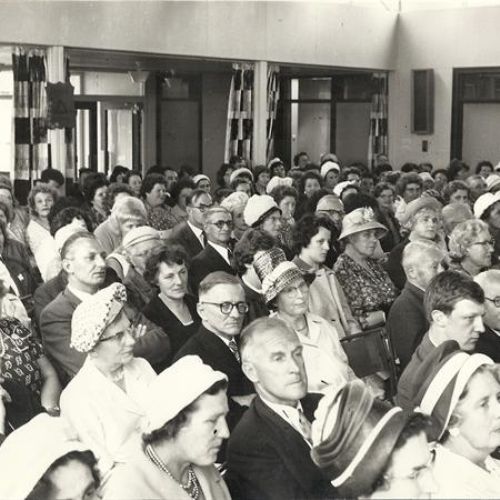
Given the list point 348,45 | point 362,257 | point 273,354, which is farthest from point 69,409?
point 348,45

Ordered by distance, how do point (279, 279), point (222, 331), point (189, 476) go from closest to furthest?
point (189, 476)
point (222, 331)
point (279, 279)

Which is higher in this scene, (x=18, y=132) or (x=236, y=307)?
(x=18, y=132)

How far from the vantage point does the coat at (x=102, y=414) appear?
401 centimetres

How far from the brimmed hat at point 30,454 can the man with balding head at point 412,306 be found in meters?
2.85

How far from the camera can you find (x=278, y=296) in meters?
5.37

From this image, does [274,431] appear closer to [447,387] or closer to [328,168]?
[447,387]

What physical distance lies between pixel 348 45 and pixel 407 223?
29.5 ft

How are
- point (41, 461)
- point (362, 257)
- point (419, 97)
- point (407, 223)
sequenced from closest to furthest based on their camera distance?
point (41, 461), point (362, 257), point (407, 223), point (419, 97)

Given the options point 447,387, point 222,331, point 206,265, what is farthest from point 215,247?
point 447,387

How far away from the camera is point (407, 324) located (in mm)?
5715

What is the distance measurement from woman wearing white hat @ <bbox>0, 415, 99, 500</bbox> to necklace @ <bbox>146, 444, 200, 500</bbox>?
0.23m

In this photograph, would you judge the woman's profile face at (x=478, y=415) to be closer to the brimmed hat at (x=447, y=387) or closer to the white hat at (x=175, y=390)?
the brimmed hat at (x=447, y=387)

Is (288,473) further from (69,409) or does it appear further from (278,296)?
(278,296)

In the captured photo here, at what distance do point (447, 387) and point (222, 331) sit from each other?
A: 1654 millimetres
